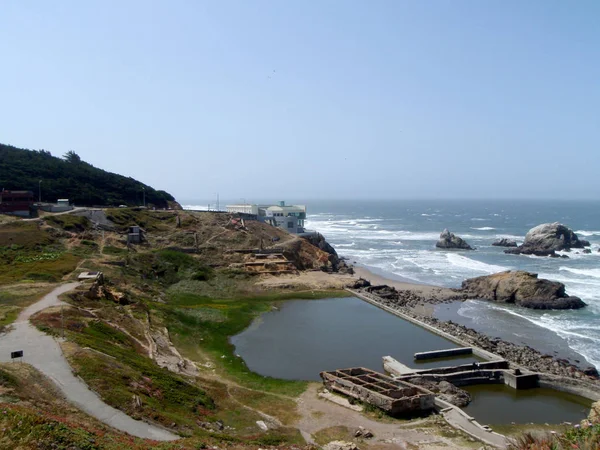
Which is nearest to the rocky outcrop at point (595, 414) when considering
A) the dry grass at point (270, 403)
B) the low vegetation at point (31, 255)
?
the dry grass at point (270, 403)

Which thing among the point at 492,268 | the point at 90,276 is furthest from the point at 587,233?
the point at 90,276

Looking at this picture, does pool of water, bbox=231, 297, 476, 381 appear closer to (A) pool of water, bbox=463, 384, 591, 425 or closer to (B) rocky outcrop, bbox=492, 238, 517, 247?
(A) pool of water, bbox=463, 384, 591, 425

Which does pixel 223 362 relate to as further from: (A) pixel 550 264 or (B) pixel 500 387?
(A) pixel 550 264

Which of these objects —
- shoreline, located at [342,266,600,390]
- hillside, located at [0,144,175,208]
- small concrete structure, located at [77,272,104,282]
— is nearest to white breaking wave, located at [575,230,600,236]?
shoreline, located at [342,266,600,390]

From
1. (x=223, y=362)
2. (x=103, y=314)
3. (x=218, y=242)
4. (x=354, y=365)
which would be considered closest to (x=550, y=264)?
(x=218, y=242)

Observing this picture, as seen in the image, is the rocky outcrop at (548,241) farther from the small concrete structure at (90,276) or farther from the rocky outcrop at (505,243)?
the small concrete structure at (90,276)

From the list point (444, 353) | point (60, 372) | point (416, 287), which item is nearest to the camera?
point (60, 372)

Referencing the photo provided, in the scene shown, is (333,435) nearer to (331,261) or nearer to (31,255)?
(31,255)
